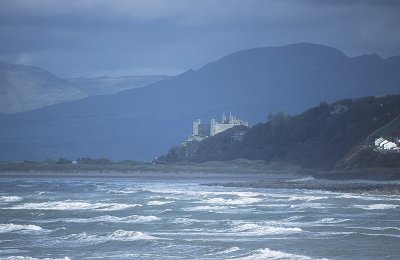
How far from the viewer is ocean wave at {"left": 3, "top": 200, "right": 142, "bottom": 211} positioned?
6291 centimetres

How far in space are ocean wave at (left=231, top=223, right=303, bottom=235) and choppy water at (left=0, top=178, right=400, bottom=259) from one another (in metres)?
0.04

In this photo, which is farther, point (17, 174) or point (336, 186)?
point (17, 174)

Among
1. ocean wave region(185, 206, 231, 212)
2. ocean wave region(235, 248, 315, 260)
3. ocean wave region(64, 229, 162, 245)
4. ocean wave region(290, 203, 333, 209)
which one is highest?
ocean wave region(290, 203, 333, 209)

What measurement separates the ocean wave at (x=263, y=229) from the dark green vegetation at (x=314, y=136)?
60547 mm

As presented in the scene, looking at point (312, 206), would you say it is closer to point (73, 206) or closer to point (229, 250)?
→ point (73, 206)

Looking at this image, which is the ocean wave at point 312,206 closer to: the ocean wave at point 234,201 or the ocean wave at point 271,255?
the ocean wave at point 234,201

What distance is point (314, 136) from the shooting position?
14862 cm

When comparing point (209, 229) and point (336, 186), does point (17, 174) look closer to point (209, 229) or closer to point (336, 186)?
point (336, 186)

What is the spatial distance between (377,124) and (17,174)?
51.0 metres

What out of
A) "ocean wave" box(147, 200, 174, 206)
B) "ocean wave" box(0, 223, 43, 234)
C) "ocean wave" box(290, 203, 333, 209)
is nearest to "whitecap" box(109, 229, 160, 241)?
"ocean wave" box(0, 223, 43, 234)

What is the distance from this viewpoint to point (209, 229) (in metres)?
47.0

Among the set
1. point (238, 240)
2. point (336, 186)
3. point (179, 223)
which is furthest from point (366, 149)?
point (238, 240)

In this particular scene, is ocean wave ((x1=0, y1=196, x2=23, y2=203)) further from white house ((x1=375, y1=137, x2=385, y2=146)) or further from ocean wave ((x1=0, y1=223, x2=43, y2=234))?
white house ((x1=375, y1=137, x2=385, y2=146))

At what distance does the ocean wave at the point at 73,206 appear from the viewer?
6291 cm
